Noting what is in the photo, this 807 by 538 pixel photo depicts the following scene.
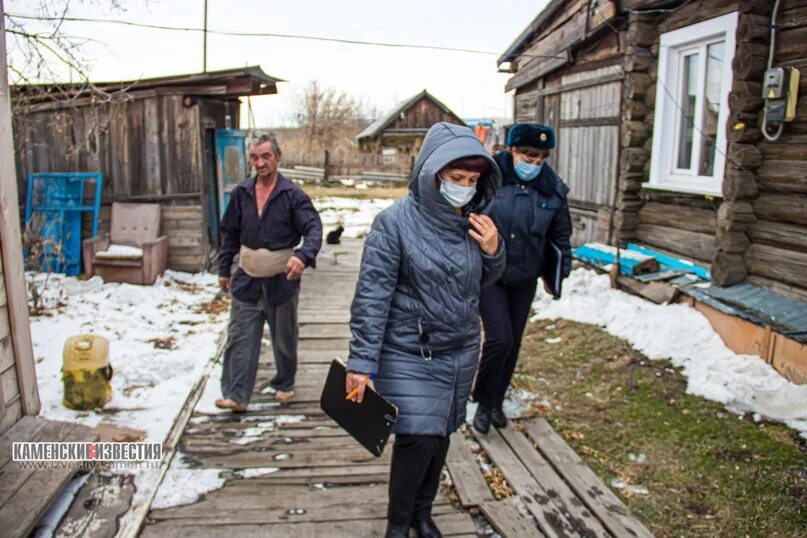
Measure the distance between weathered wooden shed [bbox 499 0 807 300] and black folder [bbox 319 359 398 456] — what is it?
14.7 feet

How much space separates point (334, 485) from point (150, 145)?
801cm

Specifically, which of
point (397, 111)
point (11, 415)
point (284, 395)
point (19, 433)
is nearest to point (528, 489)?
point (284, 395)

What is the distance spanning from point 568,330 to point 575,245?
11.2ft

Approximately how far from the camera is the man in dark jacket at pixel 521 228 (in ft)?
13.7

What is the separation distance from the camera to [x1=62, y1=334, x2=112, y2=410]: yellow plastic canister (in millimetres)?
4855

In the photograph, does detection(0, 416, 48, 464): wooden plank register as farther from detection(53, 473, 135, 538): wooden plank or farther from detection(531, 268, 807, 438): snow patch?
detection(531, 268, 807, 438): snow patch

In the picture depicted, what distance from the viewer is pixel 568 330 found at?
23.4 feet

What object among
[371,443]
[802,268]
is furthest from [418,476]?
[802,268]

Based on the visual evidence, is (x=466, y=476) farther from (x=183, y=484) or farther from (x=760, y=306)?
(x=760, y=306)

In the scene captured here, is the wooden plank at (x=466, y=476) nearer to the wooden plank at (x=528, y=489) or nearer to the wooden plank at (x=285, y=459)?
the wooden plank at (x=528, y=489)

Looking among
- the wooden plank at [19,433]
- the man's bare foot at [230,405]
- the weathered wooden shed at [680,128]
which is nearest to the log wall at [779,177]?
the weathered wooden shed at [680,128]

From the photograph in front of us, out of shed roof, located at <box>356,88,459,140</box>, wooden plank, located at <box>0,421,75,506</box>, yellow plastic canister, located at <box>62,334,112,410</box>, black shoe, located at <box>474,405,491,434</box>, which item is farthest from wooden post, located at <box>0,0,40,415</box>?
shed roof, located at <box>356,88,459,140</box>

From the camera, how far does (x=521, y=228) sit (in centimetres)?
423

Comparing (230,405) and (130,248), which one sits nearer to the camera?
(230,405)
